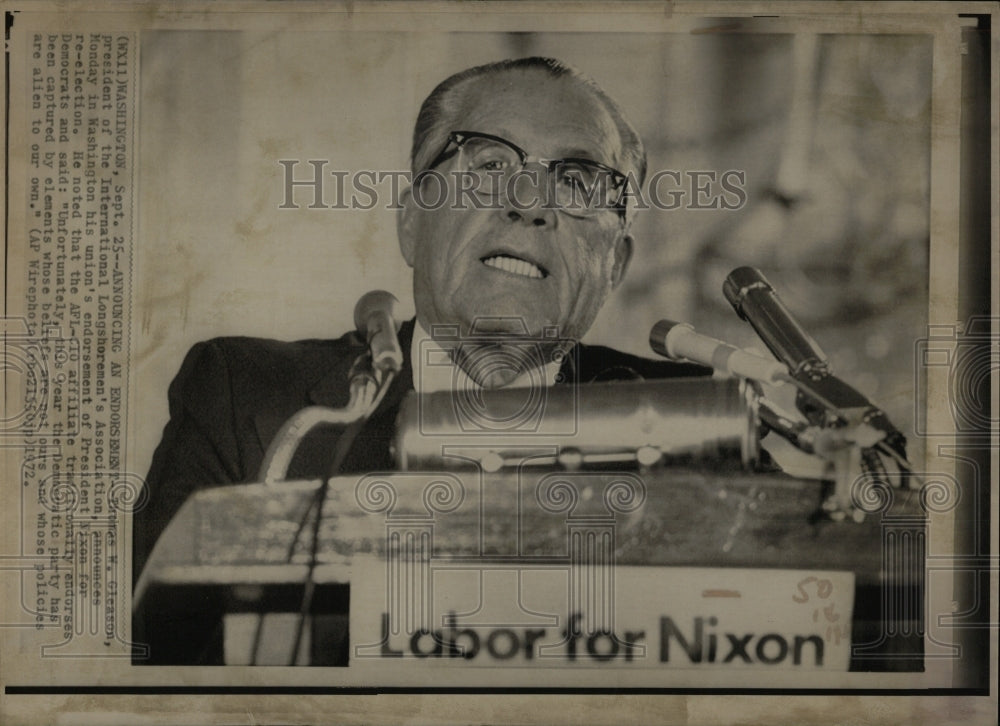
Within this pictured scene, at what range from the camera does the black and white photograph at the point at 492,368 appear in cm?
230

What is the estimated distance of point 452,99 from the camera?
7.63ft

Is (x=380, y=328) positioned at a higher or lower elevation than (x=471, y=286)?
lower

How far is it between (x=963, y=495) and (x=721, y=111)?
45.8 inches

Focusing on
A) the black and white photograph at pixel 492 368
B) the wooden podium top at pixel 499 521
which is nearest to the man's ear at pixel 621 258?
the black and white photograph at pixel 492 368

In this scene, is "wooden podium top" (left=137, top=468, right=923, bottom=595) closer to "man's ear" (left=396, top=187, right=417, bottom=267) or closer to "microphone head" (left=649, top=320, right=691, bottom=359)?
"microphone head" (left=649, top=320, right=691, bottom=359)

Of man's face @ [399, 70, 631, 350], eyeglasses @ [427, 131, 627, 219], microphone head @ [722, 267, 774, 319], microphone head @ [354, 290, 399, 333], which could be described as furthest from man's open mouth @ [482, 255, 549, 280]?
microphone head @ [722, 267, 774, 319]

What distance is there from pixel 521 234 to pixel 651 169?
37cm

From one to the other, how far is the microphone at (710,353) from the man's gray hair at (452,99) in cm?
54

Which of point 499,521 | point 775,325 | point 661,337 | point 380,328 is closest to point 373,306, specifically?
point 380,328

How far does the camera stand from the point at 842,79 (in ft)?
7.67

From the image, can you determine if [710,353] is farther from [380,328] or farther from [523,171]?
[380,328]

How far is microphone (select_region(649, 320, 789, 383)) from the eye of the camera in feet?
7.59

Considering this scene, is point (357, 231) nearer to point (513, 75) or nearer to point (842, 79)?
point (513, 75)

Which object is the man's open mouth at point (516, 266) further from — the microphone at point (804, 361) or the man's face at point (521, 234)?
the microphone at point (804, 361)
